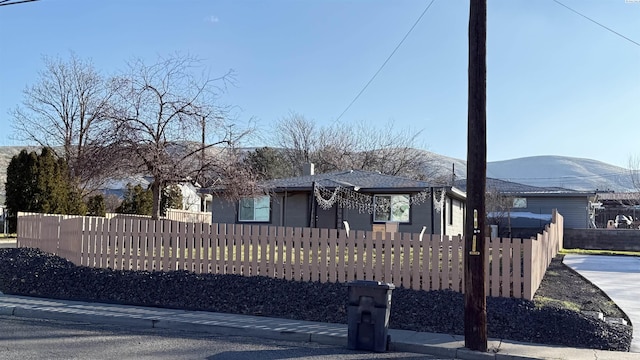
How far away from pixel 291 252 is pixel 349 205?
11920mm

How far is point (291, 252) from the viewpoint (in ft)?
35.3

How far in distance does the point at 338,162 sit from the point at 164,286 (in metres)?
36.6

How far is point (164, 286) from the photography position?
10977mm

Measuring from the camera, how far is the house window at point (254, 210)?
78.3 feet

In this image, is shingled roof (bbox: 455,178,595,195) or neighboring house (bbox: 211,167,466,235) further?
shingled roof (bbox: 455,178,595,195)

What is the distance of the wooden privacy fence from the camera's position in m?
9.66

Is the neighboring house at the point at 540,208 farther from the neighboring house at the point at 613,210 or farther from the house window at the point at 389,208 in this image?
the neighboring house at the point at 613,210

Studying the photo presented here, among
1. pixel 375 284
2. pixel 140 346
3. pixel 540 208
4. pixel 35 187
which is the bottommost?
pixel 140 346

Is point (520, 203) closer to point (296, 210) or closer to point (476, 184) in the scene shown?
point (296, 210)

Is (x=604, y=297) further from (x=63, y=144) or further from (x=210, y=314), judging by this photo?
(x=63, y=144)

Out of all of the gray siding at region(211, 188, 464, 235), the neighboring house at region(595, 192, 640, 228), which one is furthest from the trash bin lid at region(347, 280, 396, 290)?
the neighboring house at region(595, 192, 640, 228)

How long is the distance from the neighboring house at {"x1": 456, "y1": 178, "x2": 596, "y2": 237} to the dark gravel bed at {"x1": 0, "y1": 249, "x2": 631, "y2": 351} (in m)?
23.9

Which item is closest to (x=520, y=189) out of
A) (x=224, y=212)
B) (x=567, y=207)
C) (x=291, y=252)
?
(x=567, y=207)

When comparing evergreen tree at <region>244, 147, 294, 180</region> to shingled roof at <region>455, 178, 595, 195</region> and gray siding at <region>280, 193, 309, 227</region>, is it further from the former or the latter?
gray siding at <region>280, 193, 309, 227</region>
